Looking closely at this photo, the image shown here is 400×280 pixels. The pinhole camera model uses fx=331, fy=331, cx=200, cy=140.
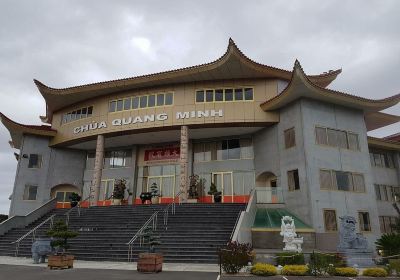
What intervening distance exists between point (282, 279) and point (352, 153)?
14.1 meters

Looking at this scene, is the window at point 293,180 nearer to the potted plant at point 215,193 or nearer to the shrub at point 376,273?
the potted plant at point 215,193

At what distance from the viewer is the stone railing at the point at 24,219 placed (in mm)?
22472

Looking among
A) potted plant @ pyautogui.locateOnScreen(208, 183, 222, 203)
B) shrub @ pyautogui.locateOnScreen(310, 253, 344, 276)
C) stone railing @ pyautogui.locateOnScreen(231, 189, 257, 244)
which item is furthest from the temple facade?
shrub @ pyautogui.locateOnScreen(310, 253, 344, 276)

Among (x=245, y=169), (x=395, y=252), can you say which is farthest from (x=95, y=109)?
(x=395, y=252)

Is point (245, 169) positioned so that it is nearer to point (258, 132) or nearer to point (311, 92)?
point (258, 132)

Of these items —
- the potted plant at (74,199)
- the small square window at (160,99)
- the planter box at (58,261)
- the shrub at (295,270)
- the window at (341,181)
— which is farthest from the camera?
the potted plant at (74,199)

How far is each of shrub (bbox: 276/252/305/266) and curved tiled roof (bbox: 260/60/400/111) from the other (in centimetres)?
1044

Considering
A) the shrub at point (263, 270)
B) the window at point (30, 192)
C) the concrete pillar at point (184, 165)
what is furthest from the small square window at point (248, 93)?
the window at point (30, 192)

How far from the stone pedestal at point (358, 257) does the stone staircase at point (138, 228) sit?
5417 mm

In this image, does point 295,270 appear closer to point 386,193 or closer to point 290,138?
point 290,138

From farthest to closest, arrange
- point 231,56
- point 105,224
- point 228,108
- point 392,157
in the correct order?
point 392,157 → point 228,108 → point 231,56 → point 105,224

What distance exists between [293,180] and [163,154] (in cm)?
1163

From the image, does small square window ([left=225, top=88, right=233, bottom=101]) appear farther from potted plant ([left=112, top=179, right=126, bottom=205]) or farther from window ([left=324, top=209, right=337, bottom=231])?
potted plant ([left=112, top=179, right=126, bottom=205])

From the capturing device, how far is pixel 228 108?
23812 millimetres
